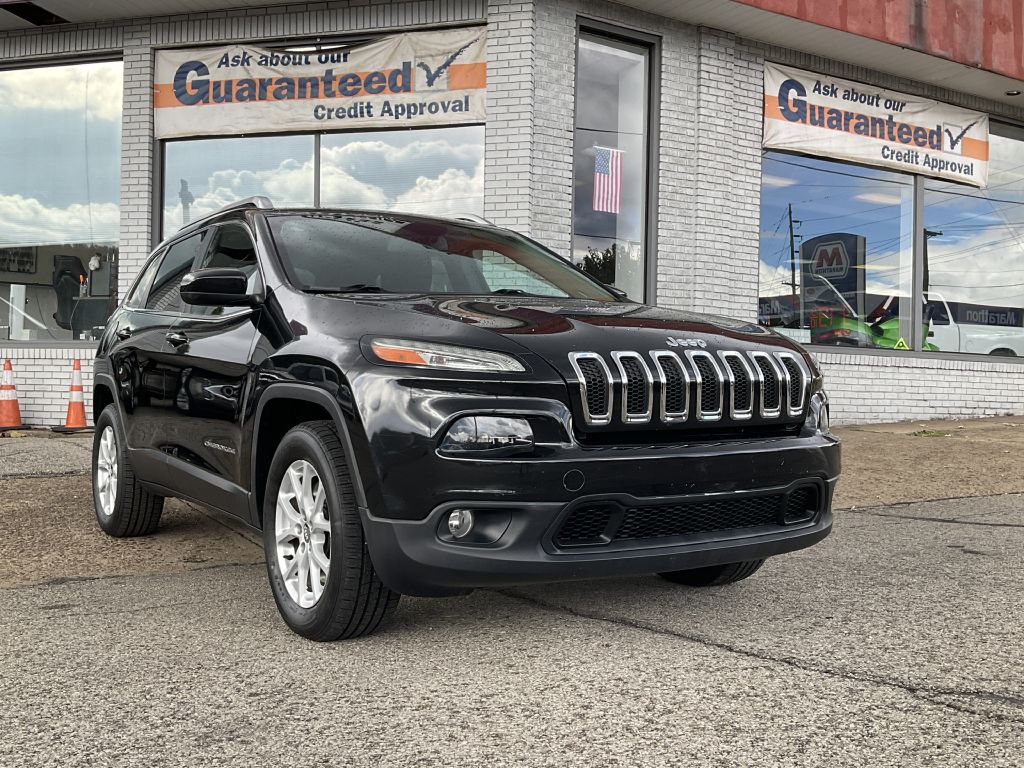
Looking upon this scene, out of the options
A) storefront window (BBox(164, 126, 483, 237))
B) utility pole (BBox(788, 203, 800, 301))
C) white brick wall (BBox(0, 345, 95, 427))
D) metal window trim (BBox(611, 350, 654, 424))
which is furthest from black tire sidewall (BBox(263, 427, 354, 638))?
utility pole (BBox(788, 203, 800, 301))

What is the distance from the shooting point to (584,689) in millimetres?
2891

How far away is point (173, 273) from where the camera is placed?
5121 mm

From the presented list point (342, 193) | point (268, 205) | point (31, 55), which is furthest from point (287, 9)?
point (268, 205)

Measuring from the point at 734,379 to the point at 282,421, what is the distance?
1639 mm

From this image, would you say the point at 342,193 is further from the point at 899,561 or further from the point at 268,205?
the point at 899,561

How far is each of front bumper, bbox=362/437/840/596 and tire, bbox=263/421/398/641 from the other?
14cm

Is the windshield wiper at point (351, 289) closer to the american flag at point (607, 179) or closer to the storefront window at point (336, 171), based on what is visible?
the storefront window at point (336, 171)

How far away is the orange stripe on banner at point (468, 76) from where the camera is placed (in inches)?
387

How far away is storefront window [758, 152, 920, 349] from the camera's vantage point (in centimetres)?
1148

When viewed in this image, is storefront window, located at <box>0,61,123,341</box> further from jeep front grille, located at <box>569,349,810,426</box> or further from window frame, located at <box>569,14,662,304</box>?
jeep front grille, located at <box>569,349,810,426</box>

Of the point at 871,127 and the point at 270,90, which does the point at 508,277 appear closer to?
the point at 270,90

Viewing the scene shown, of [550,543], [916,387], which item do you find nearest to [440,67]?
[916,387]

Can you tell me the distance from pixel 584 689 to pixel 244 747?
→ 96cm

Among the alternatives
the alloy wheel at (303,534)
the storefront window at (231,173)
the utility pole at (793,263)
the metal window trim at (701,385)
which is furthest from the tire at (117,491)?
the utility pole at (793,263)
